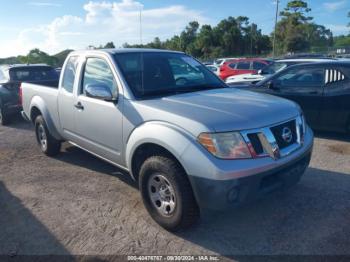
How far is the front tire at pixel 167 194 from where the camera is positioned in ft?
10.2

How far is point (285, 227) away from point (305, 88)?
13.5 feet

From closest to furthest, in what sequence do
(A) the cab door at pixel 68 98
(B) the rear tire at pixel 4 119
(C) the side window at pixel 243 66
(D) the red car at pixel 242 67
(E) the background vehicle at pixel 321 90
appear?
(A) the cab door at pixel 68 98 → (E) the background vehicle at pixel 321 90 → (B) the rear tire at pixel 4 119 → (D) the red car at pixel 242 67 → (C) the side window at pixel 243 66

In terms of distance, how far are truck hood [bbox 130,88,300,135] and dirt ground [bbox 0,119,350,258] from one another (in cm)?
113

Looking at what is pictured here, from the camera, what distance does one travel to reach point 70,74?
4.91 meters

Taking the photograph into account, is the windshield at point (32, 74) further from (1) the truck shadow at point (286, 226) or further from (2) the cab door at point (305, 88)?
(1) the truck shadow at point (286, 226)

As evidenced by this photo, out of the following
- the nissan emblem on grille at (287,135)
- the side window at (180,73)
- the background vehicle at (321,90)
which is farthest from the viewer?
the background vehicle at (321,90)

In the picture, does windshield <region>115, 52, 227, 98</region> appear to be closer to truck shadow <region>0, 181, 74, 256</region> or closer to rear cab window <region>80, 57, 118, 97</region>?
rear cab window <region>80, 57, 118, 97</region>

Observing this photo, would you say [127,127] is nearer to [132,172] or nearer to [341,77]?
[132,172]

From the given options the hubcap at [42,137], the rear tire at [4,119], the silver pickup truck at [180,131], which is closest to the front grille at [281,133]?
the silver pickup truck at [180,131]

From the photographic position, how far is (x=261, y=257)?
2973 millimetres

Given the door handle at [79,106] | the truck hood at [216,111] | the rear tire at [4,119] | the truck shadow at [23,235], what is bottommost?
the truck shadow at [23,235]

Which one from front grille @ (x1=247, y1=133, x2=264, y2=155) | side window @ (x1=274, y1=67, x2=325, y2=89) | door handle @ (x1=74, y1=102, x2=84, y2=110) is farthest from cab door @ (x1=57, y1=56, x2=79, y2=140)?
side window @ (x1=274, y1=67, x2=325, y2=89)

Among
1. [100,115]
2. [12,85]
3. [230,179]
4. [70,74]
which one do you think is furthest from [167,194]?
[12,85]

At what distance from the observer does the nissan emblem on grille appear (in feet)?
10.7
